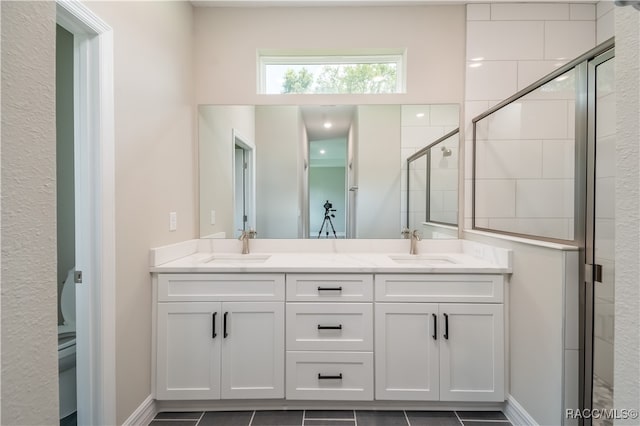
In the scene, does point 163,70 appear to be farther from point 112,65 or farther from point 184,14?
point 184,14

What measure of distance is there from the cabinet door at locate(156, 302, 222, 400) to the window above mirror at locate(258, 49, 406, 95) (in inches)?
61.7

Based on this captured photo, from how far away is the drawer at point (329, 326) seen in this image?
1.63 meters

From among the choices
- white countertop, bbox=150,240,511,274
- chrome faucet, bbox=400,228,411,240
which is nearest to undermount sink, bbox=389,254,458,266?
white countertop, bbox=150,240,511,274

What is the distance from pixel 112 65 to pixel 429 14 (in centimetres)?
203

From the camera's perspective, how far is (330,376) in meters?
1.63

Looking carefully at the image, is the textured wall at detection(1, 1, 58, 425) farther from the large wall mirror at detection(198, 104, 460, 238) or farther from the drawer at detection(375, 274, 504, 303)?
the large wall mirror at detection(198, 104, 460, 238)

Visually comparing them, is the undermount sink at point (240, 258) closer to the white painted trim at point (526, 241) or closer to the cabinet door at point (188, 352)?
the cabinet door at point (188, 352)

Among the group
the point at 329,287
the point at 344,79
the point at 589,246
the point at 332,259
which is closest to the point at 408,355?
the point at 329,287

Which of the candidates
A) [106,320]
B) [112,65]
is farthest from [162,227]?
[112,65]

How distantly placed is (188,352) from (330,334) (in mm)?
797

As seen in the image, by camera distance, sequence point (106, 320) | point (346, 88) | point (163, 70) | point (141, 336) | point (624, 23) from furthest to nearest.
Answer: point (346, 88) → point (163, 70) → point (141, 336) → point (106, 320) → point (624, 23)

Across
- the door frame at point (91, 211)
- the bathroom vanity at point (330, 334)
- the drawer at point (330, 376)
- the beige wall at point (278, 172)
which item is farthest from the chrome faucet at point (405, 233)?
the door frame at point (91, 211)

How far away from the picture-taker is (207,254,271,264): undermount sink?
204 centimetres

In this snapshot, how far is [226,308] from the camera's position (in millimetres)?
1639
